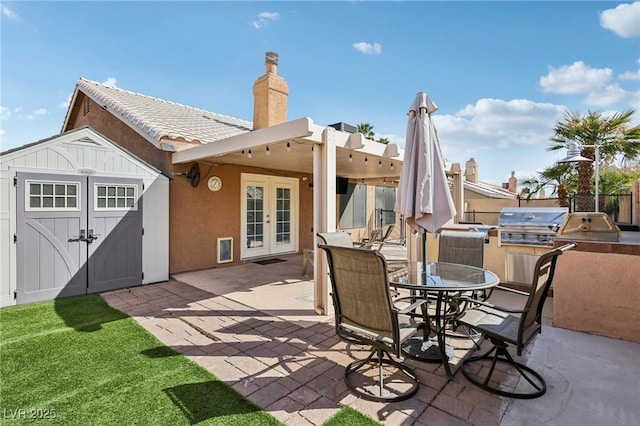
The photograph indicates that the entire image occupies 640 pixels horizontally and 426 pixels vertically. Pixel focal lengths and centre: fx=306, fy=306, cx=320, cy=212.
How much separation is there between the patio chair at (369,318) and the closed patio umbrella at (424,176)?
1097 mm

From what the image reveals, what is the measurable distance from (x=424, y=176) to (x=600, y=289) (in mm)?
2705

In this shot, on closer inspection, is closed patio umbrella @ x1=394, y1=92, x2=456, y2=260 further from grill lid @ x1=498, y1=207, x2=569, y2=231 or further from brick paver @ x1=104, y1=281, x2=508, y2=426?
grill lid @ x1=498, y1=207, x2=569, y2=231

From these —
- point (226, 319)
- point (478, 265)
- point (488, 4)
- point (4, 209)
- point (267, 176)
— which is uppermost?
point (488, 4)

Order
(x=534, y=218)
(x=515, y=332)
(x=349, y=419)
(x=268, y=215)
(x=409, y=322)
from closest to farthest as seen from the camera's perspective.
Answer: (x=349, y=419) < (x=515, y=332) < (x=409, y=322) < (x=534, y=218) < (x=268, y=215)

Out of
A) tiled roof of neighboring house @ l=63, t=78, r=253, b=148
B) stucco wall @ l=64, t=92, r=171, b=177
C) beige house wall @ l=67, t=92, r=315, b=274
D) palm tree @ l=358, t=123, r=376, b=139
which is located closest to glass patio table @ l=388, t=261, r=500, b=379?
beige house wall @ l=67, t=92, r=315, b=274

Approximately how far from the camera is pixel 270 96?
654 centimetres

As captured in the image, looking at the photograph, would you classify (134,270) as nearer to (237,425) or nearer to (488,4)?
(237,425)

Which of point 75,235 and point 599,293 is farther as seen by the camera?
point 75,235

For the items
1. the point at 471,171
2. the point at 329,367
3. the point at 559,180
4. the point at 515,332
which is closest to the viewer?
the point at 515,332

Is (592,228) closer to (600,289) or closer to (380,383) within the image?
(600,289)

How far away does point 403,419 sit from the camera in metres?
2.21

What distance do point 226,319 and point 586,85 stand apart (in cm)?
1145

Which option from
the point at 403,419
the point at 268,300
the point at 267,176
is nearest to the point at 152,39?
the point at 267,176

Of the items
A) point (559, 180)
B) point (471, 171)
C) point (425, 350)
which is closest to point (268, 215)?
point (425, 350)
